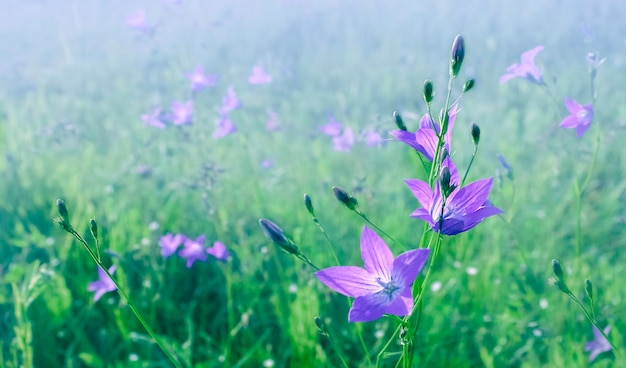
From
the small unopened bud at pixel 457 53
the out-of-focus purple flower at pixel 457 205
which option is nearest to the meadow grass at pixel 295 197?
the out-of-focus purple flower at pixel 457 205

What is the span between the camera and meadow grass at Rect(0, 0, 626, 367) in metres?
2.29

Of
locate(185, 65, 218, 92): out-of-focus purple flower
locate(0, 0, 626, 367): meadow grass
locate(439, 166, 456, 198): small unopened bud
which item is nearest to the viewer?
locate(439, 166, 456, 198): small unopened bud

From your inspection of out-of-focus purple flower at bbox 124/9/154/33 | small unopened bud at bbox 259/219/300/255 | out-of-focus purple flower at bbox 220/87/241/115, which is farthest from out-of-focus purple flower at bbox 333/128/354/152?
small unopened bud at bbox 259/219/300/255

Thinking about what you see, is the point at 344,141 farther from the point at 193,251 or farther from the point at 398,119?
the point at 398,119

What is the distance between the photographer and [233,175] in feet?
12.8

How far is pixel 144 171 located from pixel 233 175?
79 centimetres

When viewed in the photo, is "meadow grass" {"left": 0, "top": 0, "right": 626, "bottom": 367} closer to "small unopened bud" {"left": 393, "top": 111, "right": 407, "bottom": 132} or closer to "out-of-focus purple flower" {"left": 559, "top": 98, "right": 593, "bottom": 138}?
"out-of-focus purple flower" {"left": 559, "top": 98, "right": 593, "bottom": 138}

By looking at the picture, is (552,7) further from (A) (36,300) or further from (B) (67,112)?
(A) (36,300)

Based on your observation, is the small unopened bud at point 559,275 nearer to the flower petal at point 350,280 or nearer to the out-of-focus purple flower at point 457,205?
the out-of-focus purple flower at point 457,205

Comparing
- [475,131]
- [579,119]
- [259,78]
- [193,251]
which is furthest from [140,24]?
[475,131]

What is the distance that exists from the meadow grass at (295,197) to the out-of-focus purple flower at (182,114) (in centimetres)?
6

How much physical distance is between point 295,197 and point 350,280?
92.6 inches

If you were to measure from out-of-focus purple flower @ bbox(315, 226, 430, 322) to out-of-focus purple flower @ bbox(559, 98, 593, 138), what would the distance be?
3.21ft

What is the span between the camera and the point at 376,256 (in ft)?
3.81
